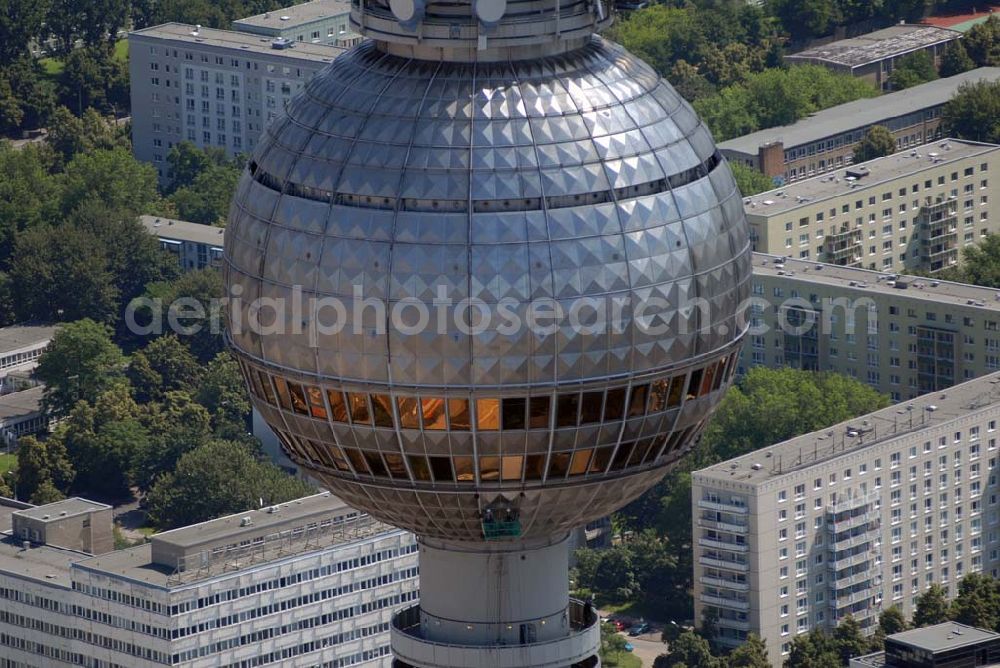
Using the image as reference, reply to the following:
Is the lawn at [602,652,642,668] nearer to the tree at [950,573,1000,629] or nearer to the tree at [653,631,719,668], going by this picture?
the tree at [653,631,719,668]

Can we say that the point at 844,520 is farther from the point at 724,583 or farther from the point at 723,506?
the point at 724,583

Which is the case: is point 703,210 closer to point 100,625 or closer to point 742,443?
point 100,625

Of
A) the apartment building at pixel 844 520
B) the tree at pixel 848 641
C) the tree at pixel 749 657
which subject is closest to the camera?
the tree at pixel 749 657

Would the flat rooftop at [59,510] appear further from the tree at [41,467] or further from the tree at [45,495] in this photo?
the tree at [41,467]

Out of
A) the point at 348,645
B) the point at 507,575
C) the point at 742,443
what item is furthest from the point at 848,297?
the point at 507,575

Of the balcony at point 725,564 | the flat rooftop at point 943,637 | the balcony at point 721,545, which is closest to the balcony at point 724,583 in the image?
the balcony at point 725,564

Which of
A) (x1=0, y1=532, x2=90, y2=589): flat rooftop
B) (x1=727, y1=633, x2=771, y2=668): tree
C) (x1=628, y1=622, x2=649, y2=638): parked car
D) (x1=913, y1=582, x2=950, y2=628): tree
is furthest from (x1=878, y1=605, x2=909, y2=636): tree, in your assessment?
(x1=0, y1=532, x2=90, y2=589): flat rooftop
